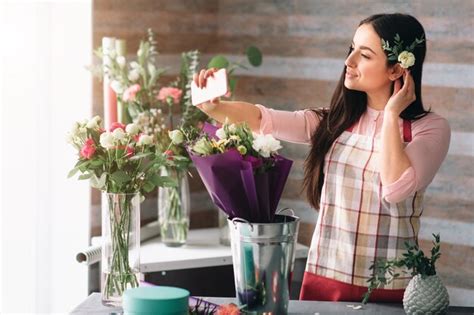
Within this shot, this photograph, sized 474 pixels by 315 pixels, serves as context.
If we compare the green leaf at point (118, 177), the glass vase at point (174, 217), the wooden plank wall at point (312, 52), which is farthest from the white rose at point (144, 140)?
the wooden plank wall at point (312, 52)

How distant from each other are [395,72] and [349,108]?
0.61 ft

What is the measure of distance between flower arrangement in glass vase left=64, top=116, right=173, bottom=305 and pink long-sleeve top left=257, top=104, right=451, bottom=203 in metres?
0.58

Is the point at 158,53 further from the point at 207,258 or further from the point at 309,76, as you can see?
the point at 207,258

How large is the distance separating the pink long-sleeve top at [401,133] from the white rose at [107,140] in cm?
71

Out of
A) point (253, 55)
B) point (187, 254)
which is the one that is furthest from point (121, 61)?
point (187, 254)

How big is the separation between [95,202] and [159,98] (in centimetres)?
54

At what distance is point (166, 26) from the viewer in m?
4.49

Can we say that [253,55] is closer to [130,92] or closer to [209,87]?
[130,92]

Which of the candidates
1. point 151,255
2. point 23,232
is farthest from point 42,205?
point 151,255

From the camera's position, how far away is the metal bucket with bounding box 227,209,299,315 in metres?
2.55

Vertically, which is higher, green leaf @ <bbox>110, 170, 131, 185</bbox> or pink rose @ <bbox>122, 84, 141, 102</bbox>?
pink rose @ <bbox>122, 84, 141, 102</bbox>

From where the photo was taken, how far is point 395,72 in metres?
3.12

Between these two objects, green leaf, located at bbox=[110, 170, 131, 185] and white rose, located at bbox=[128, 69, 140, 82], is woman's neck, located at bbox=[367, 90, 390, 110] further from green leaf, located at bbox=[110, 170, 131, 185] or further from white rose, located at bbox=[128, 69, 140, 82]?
white rose, located at bbox=[128, 69, 140, 82]

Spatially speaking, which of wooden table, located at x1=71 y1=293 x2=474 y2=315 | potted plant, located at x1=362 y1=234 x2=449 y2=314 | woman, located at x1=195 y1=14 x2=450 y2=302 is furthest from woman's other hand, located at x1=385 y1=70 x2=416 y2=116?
wooden table, located at x1=71 y1=293 x2=474 y2=315
